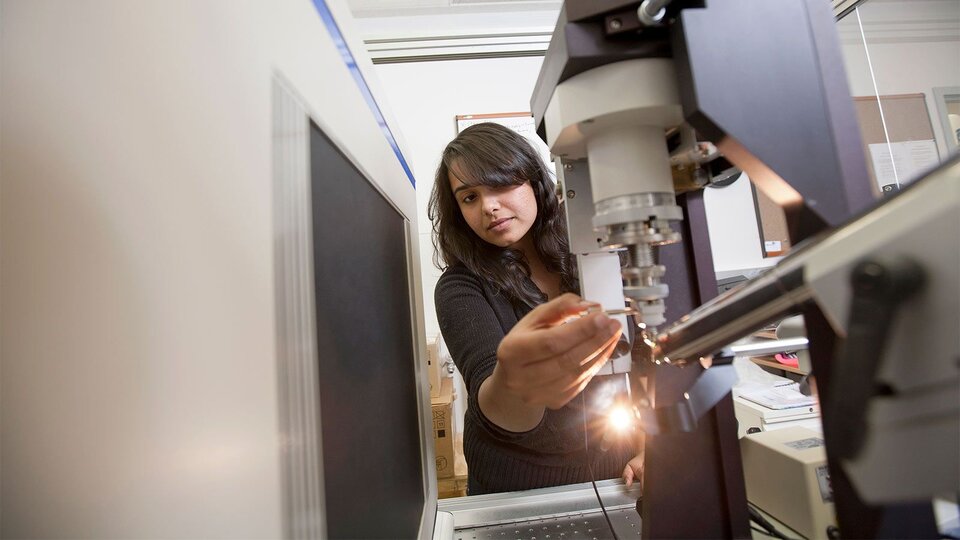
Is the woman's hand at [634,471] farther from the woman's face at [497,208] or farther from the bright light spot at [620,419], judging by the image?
the woman's face at [497,208]

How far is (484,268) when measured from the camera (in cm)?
95

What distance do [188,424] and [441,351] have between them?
5.83 ft

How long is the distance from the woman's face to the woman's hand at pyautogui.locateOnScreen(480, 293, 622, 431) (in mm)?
438

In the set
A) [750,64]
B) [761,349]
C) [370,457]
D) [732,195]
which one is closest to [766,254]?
[732,195]

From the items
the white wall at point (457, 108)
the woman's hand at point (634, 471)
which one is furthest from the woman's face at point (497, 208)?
the white wall at point (457, 108)

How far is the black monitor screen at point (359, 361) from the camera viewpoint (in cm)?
28

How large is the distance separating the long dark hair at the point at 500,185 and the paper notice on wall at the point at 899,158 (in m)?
1.57

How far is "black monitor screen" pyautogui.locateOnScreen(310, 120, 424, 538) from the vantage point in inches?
11.1

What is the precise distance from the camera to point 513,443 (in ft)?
3.04

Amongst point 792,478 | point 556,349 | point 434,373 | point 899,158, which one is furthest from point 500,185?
point 899,158

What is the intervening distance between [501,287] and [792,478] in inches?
23.6

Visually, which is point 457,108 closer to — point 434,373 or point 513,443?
point 434,373

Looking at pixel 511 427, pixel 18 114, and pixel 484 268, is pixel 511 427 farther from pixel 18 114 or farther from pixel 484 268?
pixel 18 114

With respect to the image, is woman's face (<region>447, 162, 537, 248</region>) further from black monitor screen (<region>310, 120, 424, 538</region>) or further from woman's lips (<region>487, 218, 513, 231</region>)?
black monitor screen (<region>310, 120, 424, 538</region>)
